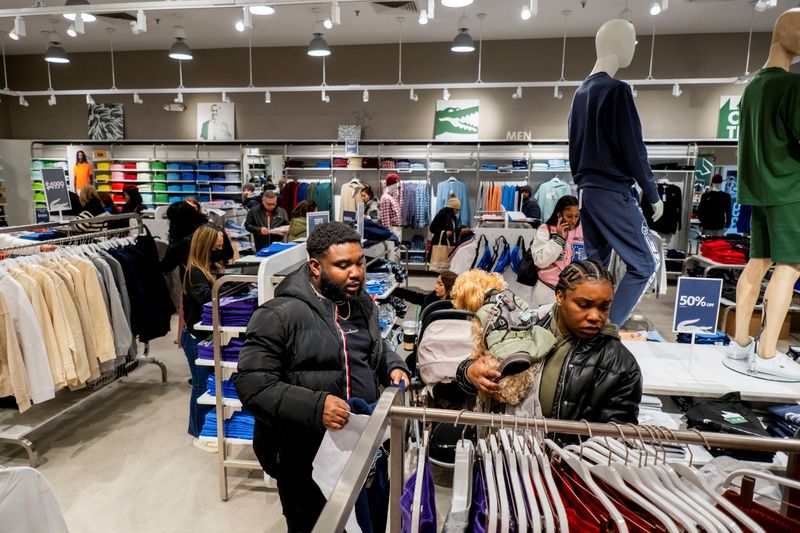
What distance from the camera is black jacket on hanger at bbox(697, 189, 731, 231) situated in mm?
9023

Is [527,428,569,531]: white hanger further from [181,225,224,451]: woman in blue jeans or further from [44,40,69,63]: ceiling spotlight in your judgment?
[44,40,69,63]: ceiling spotlight

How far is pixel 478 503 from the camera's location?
1.09 meters

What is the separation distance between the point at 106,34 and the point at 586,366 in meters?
11.9

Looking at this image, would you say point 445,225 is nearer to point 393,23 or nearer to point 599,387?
point 393,23

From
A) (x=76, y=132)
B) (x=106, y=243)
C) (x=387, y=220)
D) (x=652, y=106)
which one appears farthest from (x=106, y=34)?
(x=652, y=106)

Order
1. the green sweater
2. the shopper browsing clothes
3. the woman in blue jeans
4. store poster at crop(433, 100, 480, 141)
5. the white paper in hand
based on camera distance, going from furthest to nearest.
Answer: store poster at crop(433, 100, 480, 141) < the shopper browsing clothes < the woman in blue jeans < the green sweater < the white paper in hand

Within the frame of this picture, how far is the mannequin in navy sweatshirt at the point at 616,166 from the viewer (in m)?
2.68

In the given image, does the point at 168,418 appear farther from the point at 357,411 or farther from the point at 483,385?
the point at 483,385

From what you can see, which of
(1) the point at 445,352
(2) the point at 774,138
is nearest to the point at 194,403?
(1) the point at 445,352

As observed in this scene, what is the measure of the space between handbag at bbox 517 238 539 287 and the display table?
74.3 inches

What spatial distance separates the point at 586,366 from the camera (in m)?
1.71

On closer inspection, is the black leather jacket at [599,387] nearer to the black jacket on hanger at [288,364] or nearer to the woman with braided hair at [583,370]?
the woman with braided hair at [583,370]

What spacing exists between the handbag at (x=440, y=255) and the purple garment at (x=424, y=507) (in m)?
6.78

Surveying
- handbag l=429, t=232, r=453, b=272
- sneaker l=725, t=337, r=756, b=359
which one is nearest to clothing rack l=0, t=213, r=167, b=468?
handbag l=429, t=232, r=453, b=272
